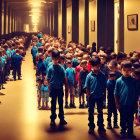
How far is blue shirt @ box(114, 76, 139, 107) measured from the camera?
22.8ft

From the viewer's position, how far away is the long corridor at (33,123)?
748 centimetres

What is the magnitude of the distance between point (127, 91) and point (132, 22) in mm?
7195

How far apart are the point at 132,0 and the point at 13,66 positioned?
6.47 m

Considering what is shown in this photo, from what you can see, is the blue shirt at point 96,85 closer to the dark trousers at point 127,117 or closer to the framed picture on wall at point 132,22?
the dark trousers at point 127,117

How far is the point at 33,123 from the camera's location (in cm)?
865

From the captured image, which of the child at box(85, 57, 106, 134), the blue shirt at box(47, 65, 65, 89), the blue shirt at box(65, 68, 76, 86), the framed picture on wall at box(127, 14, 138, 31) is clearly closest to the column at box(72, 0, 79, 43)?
the framed picture on wall at box(127, 14, 138, 31)

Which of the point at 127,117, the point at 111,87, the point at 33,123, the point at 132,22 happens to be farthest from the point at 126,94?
the point at 132,22

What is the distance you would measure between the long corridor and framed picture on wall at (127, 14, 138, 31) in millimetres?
4616

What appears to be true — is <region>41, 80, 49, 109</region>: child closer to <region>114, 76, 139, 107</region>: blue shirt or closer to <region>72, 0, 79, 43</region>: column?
<region>114, 76, 139, 107</region>: blue shirt

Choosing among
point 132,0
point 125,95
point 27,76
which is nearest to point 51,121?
point 125,95

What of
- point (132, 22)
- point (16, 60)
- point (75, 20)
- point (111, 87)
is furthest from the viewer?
point (75, 20)

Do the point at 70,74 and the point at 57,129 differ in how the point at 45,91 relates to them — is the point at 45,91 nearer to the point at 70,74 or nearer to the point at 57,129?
the point at 70,74

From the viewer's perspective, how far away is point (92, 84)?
7621 millimetres

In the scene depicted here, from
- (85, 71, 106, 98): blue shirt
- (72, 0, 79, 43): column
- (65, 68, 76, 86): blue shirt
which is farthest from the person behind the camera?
(72, 0, 79, 43): column
